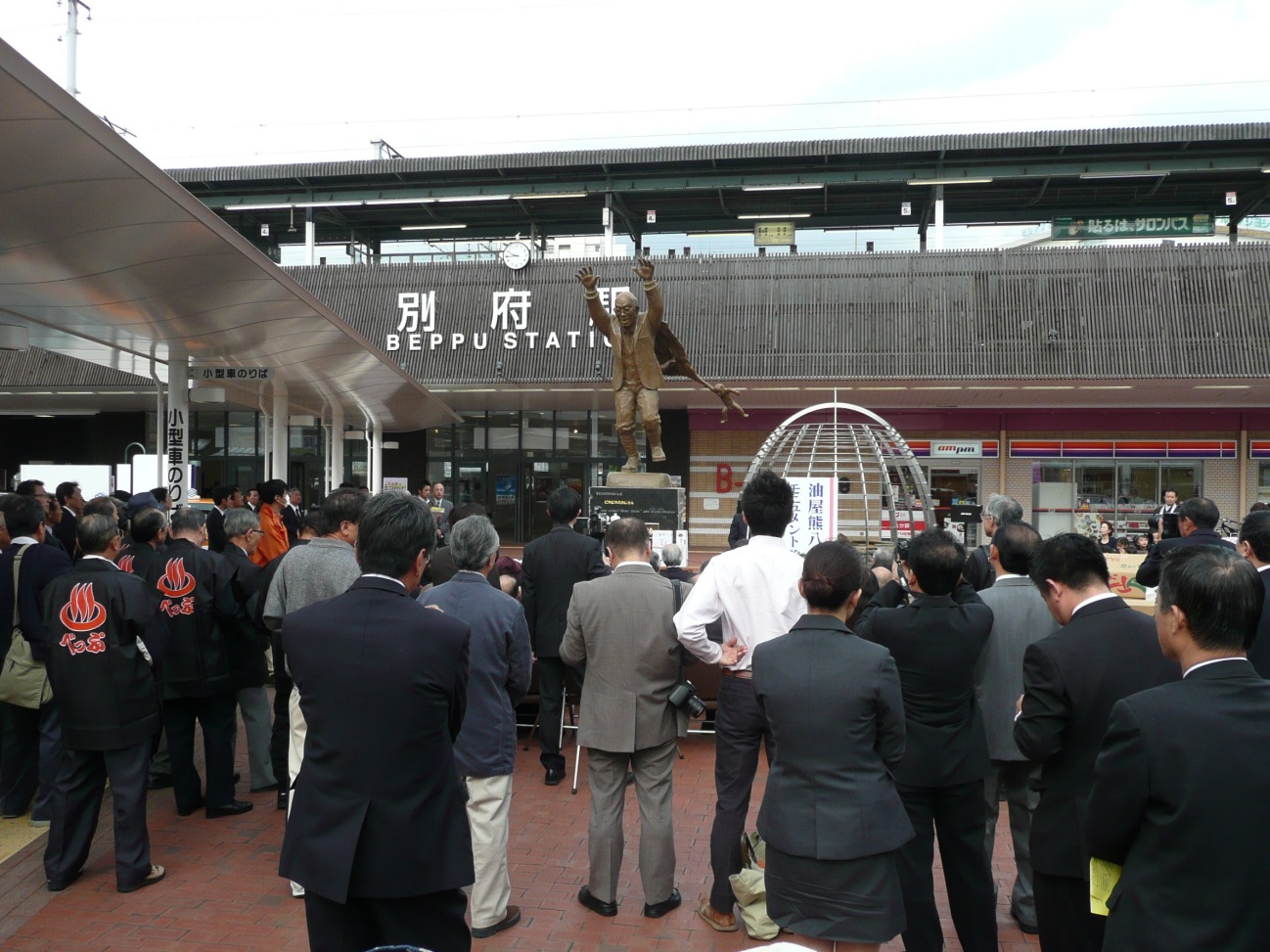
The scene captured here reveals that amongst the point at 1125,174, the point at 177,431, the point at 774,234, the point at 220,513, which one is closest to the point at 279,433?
the point at 177,431

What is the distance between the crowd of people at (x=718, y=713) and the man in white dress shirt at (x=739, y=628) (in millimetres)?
13

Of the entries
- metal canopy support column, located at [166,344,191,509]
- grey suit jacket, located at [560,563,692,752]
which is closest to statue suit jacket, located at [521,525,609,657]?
grey suit jacket, located at [560,563,692,752]

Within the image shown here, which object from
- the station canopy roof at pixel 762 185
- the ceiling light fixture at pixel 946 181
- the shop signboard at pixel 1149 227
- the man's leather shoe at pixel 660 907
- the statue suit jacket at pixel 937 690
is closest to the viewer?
the statue suit jacket at pixel 937 690

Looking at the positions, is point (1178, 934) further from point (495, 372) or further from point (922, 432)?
point (922, 432)

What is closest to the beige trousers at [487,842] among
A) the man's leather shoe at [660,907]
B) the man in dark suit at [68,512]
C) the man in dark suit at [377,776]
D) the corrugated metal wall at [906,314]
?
the man's leather shoe at [660,907]

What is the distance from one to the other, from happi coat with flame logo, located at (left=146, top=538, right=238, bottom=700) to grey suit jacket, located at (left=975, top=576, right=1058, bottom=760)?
4.00 m

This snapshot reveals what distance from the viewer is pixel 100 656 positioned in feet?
14.3

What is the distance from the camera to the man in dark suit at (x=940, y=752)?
3.49 meters

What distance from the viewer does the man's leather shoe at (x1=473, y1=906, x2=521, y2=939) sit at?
3955mm

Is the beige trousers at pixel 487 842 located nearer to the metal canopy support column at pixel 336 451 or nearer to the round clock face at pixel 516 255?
the metal canopy support column at pixel 336 451

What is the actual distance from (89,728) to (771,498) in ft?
10.9

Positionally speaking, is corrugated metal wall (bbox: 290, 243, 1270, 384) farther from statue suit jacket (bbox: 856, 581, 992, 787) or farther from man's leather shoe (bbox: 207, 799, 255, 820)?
statue suit jacket (bbox: 856, 581, 992, 787)

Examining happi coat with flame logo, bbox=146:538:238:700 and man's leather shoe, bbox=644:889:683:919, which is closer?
man's leather shoe, bbox=644:889:683:919

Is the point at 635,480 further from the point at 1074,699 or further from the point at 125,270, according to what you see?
the point at 1074,699
